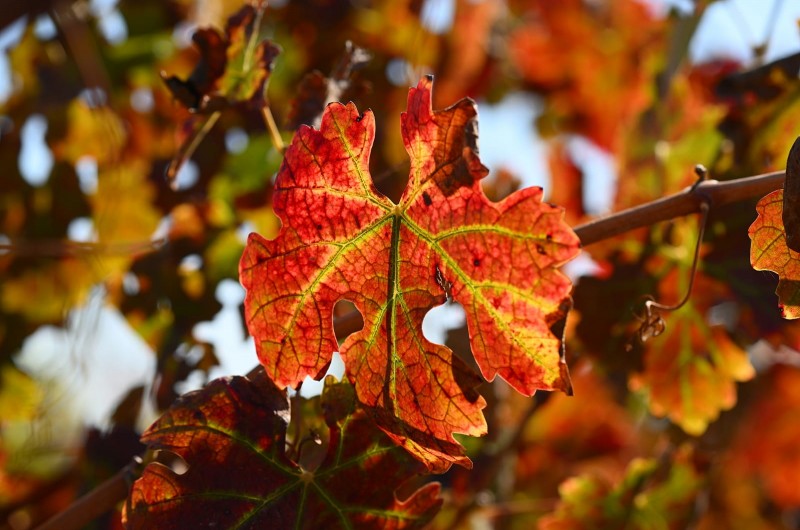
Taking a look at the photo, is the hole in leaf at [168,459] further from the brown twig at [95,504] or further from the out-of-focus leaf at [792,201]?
the out-of-focus leaf at [792,201]

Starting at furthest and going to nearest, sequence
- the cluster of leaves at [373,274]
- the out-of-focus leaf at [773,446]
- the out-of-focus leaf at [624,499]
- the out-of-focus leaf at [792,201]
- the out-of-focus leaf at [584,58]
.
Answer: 1. the out-of-focus leaf at [773,446]
2. the out-of-focus leaf at [584,58]
3. the out-of-focus leaf at [624,499]
4. the cluster of leaves at [373,274]
5. the out-of-focus leaf at [792,201]

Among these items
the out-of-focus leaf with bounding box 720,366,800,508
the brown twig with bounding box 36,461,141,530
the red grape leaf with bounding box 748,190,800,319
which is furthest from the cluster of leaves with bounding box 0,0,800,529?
the out-of-focus leaf with bounding box 720,366,800,508

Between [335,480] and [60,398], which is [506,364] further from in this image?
[60,398]

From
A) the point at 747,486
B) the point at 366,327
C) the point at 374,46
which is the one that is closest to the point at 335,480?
the point at 366,327

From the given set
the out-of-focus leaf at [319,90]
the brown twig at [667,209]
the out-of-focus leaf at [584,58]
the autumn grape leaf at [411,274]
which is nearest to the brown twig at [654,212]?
the brown twig at [667,209]

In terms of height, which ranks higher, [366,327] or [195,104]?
[195,104]

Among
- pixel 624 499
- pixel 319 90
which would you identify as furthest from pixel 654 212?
pixel 624 499

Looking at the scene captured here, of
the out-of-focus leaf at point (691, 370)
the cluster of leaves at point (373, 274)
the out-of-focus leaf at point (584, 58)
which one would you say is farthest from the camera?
the out-of-focus leaf at point (584, 58)
